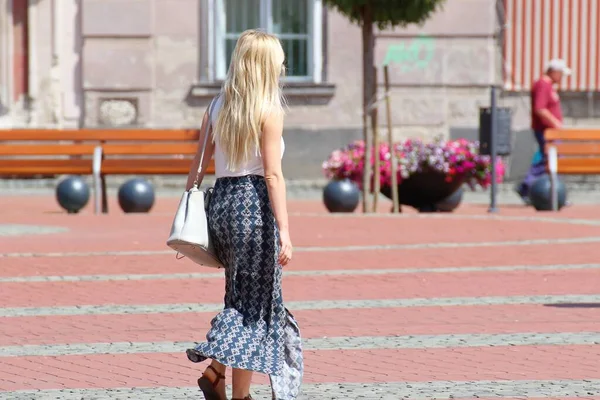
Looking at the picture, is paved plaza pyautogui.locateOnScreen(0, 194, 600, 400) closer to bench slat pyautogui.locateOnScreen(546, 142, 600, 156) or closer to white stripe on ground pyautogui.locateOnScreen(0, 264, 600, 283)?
white stripe on ground pyautogui.locateOnScreen(0, 264, 600, 283)

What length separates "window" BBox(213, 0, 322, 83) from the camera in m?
22.8

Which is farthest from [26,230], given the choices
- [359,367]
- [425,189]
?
[359,367]

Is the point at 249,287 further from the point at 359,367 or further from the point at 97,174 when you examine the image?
the point at 97,174

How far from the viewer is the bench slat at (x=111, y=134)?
17.7 metres

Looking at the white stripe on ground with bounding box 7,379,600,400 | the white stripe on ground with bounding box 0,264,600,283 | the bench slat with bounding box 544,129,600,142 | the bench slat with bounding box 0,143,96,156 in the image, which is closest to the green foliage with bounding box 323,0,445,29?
the bench slat with bounding box 544,129,600,142

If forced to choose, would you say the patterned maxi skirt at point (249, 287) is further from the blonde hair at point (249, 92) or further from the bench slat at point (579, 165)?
the bench slat at point (579, 165)

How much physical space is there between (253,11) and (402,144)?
6.39m

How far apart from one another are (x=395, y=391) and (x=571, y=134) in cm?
1209

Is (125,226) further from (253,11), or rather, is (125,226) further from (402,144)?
(253,11)

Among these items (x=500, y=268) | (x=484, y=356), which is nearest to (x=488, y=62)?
(x=500, y=268)

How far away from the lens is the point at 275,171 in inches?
236

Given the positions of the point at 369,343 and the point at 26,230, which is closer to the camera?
the point at 369,343

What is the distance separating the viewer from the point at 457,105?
2273cm

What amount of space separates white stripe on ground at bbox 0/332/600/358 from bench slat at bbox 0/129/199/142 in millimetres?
9868
